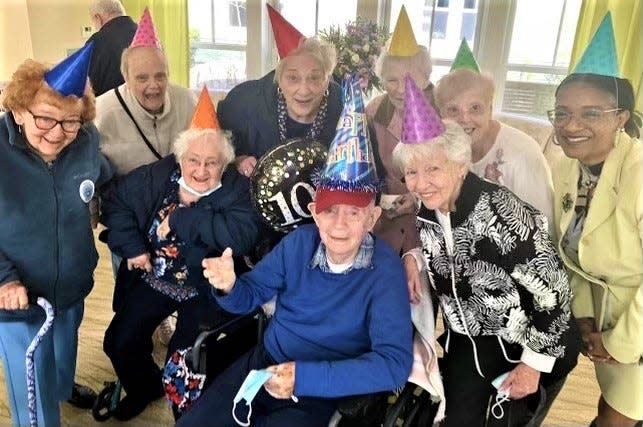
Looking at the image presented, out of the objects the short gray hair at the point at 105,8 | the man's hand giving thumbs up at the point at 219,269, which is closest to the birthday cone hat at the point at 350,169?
the man's hand giving thumbs up at the point at 219,269

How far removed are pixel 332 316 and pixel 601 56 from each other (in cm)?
99

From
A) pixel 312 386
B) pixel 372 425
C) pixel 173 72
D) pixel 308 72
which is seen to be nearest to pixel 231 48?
pixel 173 72

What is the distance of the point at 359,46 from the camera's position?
1984 millimetres

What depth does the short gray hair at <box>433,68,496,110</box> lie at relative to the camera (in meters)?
1.50

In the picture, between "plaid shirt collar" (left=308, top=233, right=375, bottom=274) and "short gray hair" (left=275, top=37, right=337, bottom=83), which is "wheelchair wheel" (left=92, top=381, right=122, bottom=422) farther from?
"short gray hair" (left=275, top=37, right=337, bottom=83)

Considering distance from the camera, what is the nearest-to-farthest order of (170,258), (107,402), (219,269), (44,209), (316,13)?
1. (219,269)
2. (44,209)
3. (170,258)
4. (316,13)
5. (107,402)

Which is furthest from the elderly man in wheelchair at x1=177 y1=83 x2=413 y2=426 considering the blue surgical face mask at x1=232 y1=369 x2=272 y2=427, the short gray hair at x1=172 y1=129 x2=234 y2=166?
the short gray hair at x1=172 y1=129 x2=234 y2=166

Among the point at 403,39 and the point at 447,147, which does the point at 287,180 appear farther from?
the point at 403,39

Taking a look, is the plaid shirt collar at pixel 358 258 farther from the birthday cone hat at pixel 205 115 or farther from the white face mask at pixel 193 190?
the birthday cone hat at pixel 205 115

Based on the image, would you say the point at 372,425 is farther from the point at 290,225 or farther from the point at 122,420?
the point at 122,420

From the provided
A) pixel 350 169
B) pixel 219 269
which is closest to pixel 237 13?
pixel 350 169

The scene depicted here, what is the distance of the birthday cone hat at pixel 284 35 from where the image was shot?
1.61 meters

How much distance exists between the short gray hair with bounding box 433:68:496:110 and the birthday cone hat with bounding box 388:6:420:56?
10.7 inches

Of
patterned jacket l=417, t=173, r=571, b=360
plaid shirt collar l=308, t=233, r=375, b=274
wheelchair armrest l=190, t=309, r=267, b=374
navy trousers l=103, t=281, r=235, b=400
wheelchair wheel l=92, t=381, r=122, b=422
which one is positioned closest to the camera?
patterned jacket l=417, t=173, r=571, b=360
